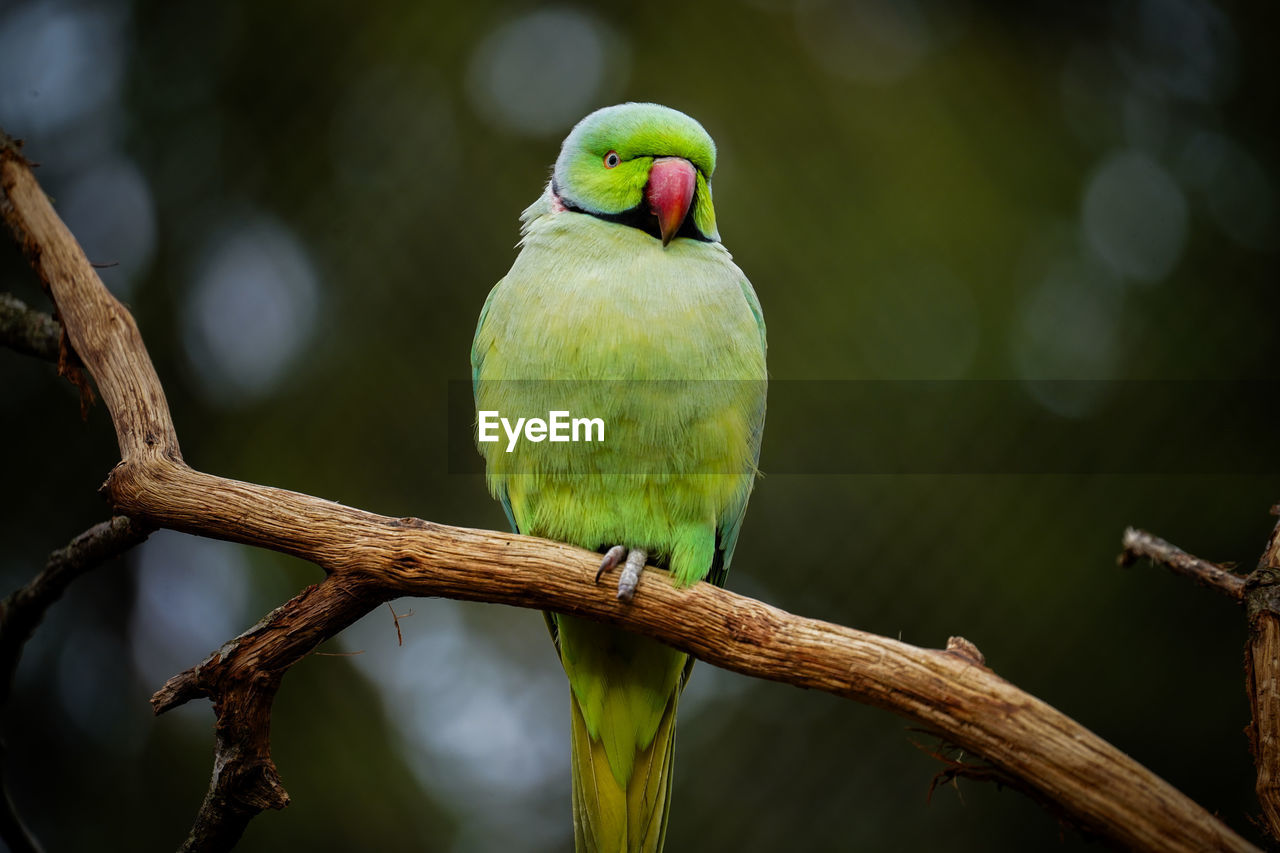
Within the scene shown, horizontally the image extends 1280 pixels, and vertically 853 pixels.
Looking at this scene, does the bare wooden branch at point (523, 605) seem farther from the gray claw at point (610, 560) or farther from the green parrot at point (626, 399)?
the green parrot at point (626, 399)

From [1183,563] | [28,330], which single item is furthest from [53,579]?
[1183,563]

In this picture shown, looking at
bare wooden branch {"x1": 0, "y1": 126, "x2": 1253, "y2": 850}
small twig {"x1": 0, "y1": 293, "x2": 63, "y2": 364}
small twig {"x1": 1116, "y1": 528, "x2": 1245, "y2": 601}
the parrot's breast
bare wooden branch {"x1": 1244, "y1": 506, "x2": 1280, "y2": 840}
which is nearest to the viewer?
bare wooden branch {"x1": 0, "y1": 126, "x2": 1253, "y2": 850}

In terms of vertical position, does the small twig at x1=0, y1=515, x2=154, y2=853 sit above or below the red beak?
below

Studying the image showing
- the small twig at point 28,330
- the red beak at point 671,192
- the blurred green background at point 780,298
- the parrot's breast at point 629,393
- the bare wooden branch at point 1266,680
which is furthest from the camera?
the blurred green background at point 780,298

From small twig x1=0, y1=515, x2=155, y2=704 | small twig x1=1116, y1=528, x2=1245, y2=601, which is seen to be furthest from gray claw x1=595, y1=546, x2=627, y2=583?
small twig x1=1116, y1=528, x2=1245, y2=601

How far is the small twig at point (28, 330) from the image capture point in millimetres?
2135

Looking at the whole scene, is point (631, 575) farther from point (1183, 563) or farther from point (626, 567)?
point (1183, 563)

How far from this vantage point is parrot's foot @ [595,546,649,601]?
1.60 metres

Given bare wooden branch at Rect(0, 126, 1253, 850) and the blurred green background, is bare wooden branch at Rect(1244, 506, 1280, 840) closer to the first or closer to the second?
bare wooden branch at Rect(0, 126, 1253, 850)

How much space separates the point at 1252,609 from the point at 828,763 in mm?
2293

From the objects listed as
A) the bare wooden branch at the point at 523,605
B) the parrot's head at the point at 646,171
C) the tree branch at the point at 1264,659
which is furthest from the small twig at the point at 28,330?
the tree branch at the point at 1264,659

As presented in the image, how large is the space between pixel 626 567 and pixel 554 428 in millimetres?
361

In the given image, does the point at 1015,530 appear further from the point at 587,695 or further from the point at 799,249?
the point at 587,695

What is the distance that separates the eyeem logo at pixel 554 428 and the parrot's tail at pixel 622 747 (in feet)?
1.45
